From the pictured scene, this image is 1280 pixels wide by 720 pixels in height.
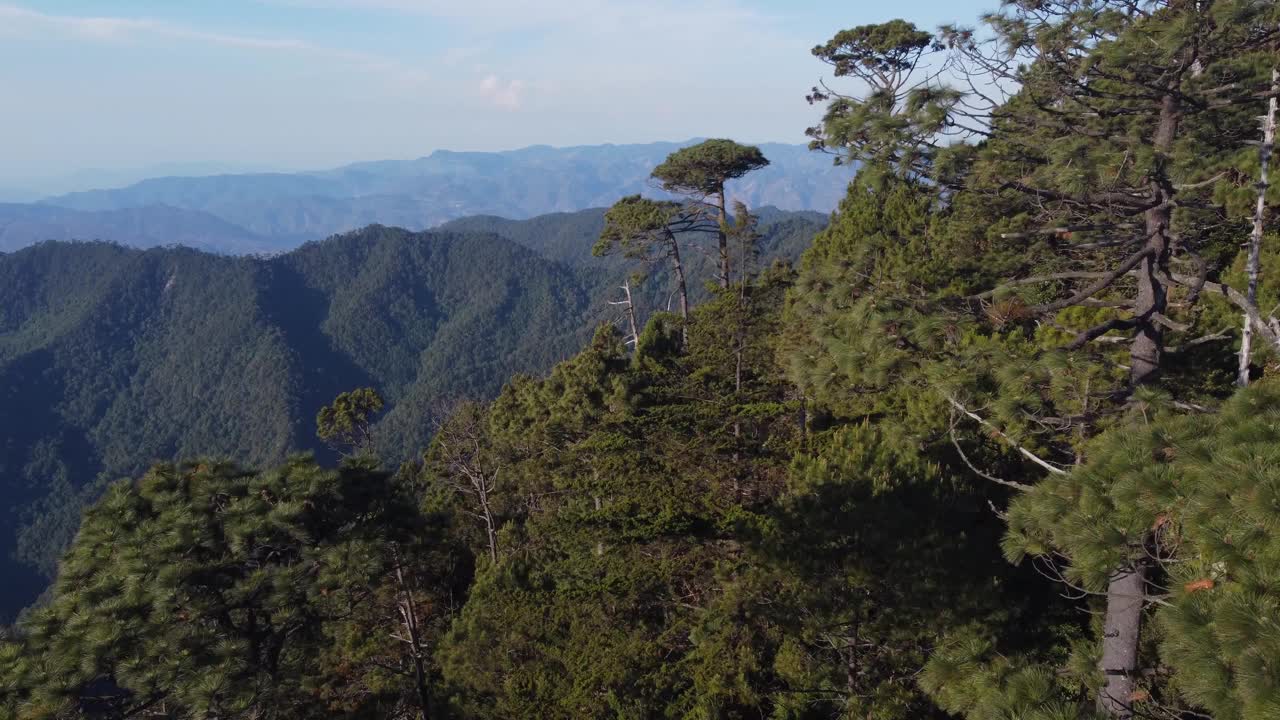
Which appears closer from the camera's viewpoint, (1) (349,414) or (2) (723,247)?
(2) (723,247)

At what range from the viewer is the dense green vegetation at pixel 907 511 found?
4.36 meters

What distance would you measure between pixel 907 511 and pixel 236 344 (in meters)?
150

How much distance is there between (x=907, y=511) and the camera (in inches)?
333

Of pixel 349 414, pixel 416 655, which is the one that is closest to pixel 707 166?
pixel 349 414

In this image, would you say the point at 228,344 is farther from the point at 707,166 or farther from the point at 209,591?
the point at 209,591

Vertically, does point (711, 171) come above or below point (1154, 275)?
above

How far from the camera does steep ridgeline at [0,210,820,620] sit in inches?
4218

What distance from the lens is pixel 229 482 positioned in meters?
7.16

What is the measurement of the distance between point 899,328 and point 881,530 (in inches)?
134

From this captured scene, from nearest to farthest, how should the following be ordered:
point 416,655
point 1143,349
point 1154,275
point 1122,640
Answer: point 1122,640, point 1154,275, point 1143,349, point 416,655

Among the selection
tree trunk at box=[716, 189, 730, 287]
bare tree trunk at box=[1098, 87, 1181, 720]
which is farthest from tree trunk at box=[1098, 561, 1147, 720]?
tree trunk at box=[716, 189, 730, 287]

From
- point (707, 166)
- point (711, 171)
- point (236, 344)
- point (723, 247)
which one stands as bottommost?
point (236, 344)

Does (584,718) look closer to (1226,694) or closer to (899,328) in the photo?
(899,328)

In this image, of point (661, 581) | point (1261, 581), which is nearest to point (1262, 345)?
point (1261, 581)
